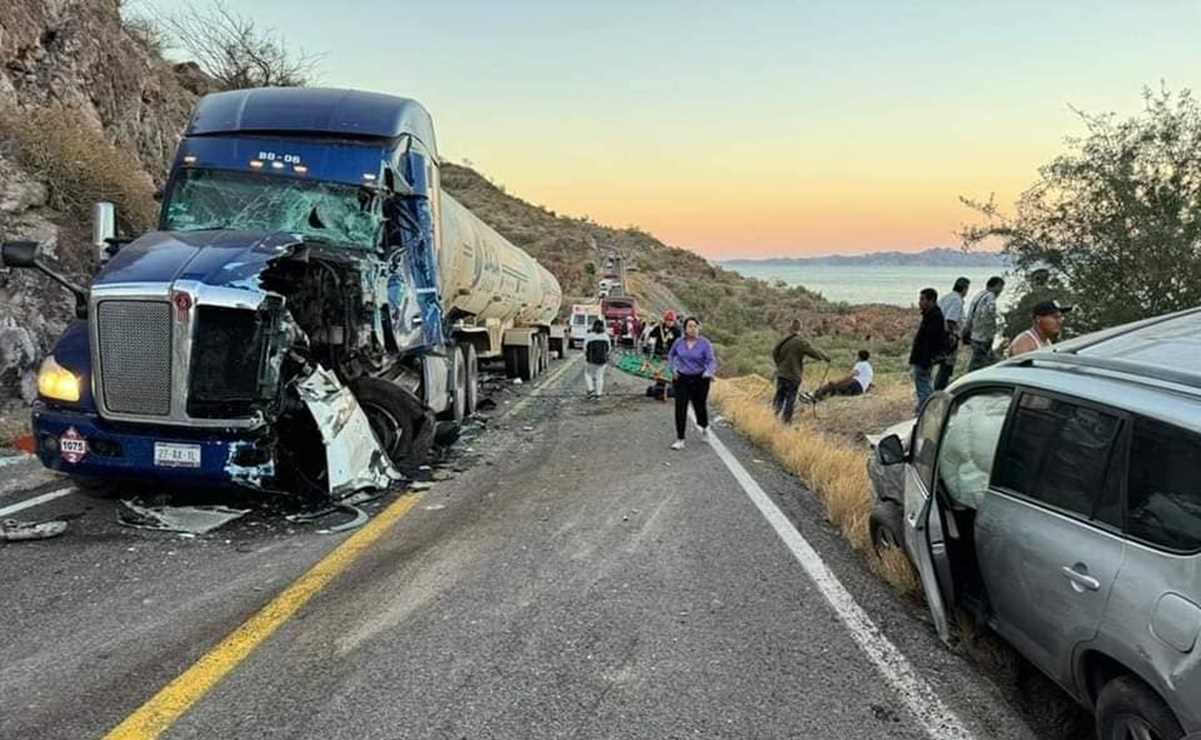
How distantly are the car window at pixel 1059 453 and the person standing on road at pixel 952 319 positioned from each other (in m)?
8.61

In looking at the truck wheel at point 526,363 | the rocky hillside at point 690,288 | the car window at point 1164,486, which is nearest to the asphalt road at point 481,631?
the car window at point 1164,486

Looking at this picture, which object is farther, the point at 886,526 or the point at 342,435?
the point at 342,435

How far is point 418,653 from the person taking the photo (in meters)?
4.20

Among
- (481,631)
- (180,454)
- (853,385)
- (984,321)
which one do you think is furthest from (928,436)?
(853,385)

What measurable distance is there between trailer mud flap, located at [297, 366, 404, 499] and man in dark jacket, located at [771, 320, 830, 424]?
23.6ft

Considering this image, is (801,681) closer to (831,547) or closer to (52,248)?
(831,547)

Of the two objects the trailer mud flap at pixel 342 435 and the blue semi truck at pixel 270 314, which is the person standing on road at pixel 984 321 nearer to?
the blue semi truck at pixel 270 314

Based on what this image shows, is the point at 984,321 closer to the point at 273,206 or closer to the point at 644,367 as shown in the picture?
the point at 273,206

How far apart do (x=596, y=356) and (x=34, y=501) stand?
10354 millimetres

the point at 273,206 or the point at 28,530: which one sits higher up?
the point at 273,206

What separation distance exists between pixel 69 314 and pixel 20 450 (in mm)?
3469

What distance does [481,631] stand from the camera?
449 centimetres

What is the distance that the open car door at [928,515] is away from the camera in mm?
4246

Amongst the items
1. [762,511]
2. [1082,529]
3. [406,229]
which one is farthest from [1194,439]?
[406,229]
